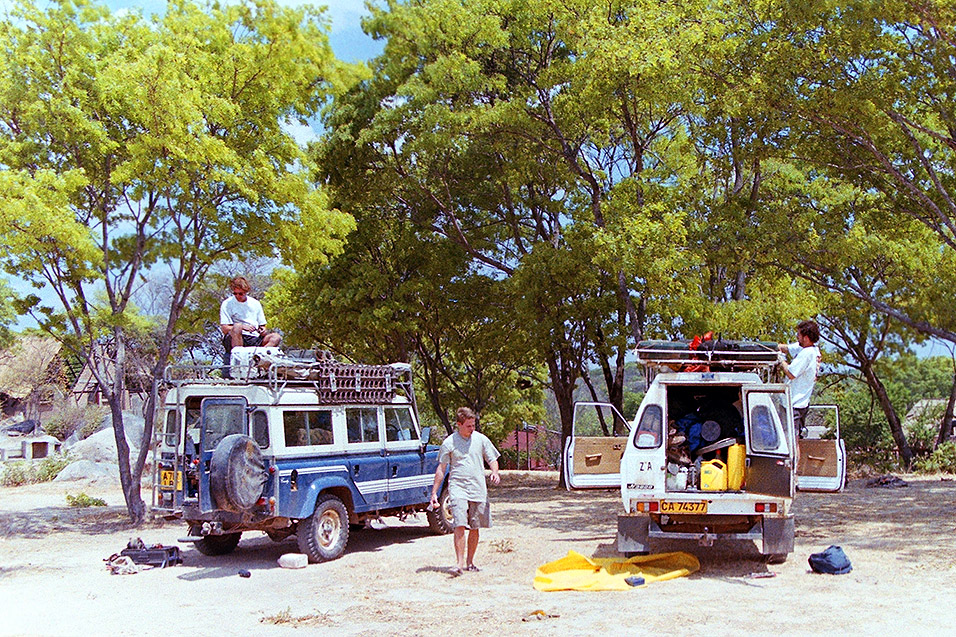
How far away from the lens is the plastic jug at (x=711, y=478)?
1050 cm

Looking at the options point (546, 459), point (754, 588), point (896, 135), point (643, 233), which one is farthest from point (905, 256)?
point (546, 459)

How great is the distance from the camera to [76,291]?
1689 cm

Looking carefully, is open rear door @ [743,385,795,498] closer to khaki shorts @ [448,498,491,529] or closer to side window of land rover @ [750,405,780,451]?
side window of land rover @ [750,405,780,451]

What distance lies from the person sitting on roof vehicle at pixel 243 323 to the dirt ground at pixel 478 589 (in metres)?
2.89

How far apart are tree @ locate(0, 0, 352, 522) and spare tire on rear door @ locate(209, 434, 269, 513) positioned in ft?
19.7

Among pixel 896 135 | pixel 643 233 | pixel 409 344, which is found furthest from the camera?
pixel 409 344

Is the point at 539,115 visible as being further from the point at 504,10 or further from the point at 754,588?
the point at 754,588

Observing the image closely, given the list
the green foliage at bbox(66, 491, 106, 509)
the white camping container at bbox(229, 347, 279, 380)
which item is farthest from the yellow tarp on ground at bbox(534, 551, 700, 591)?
the green foliage at bbox(66, 491, 106, 509)

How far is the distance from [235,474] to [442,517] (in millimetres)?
4298

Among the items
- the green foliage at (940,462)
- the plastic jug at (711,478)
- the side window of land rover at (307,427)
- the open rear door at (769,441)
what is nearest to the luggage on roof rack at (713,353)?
the open rear door at (769,441)

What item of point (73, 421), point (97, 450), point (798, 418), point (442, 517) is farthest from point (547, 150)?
point (73, 421)

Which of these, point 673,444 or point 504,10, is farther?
point 504,10

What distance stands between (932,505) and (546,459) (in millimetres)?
27655

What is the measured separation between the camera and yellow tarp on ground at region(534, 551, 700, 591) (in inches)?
385
